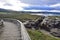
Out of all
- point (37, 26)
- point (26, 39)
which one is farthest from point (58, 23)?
point (26, 39)

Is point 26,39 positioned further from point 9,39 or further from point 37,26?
point 37,26

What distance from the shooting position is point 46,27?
5122 centimetres

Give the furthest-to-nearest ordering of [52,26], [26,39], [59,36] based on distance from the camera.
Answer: [52,26]
[59,36]
[26,39]

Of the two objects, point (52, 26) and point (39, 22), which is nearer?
point (52, 26)

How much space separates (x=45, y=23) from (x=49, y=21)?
1.33 m

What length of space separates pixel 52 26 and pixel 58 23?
13.0 feet

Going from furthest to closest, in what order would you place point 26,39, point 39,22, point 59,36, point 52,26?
point 39,22, point 52,26, point 59,36, point 26,39

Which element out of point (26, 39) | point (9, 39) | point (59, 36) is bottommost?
point (59, 36)

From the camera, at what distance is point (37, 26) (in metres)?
55.7

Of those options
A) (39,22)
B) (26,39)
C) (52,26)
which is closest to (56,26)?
(52,26)

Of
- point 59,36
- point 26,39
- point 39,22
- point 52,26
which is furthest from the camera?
point 39,22

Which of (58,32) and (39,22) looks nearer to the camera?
(58,32)

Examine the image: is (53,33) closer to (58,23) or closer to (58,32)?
(58,32)

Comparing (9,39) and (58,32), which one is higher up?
(9,39)
